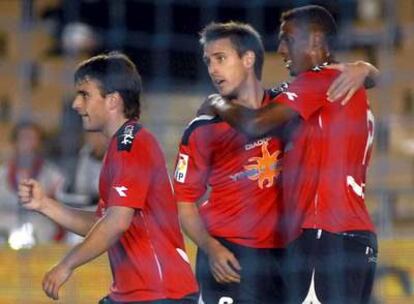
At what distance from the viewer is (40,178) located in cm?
691

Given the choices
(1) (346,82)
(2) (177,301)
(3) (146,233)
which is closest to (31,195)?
(3) (146,233)

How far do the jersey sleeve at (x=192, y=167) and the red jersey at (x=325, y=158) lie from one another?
31 centimetres

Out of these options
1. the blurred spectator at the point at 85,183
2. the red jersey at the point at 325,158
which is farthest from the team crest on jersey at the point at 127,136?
the blurred spectator at the point at 85,183

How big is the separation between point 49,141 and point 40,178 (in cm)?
106

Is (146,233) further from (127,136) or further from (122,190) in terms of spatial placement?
(127,136)

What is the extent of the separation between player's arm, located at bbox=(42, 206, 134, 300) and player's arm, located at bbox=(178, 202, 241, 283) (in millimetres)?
486

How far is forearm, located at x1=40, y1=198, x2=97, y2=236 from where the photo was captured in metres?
4.37

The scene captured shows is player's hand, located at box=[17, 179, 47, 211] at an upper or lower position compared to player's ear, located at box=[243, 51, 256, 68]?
lower

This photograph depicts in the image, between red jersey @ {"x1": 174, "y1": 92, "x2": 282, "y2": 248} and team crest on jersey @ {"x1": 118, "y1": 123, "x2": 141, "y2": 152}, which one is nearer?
team crest on jersey @ {"x1": 118, "y1": 123, "x2": 141, "y2": 152}

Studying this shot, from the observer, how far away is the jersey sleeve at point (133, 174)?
4160 mm

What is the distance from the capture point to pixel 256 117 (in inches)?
171

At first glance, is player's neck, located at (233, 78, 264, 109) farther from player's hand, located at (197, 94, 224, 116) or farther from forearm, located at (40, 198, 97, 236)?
forearm, located at (40, 198, 97, 236)

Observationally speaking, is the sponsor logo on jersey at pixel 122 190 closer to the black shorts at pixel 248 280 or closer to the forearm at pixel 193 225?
the forearm at pixel 193 225

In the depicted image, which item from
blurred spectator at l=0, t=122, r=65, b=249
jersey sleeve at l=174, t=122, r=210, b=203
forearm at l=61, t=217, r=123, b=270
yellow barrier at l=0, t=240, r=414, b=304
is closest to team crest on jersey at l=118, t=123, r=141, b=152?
forearm at l=61, t=217, r=123, b=270
